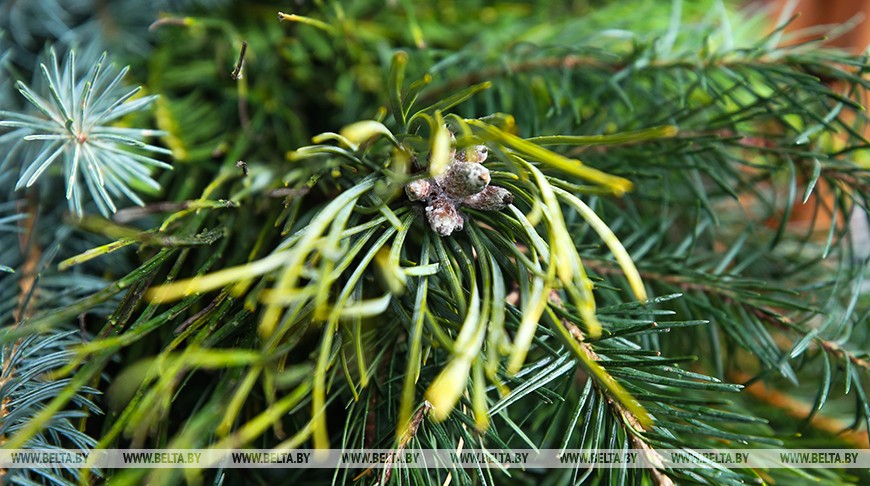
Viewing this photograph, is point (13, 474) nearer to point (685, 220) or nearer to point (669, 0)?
point (685, 220)

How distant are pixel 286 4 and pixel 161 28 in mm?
86

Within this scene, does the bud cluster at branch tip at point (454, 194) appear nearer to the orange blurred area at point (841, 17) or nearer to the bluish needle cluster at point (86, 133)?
the bluish needle cluster at point (86, 133)

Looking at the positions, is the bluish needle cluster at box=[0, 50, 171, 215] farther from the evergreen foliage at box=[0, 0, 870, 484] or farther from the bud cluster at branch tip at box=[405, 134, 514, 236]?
the bud cluster at branch tip at box=[405, 134, 514, 236]

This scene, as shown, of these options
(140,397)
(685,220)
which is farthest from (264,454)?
(685,220)

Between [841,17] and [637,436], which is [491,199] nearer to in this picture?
[637,436]

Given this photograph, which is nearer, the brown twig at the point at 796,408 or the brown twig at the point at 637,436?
the brown twig at the point at 637,436

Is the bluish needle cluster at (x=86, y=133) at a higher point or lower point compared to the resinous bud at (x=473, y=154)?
higher

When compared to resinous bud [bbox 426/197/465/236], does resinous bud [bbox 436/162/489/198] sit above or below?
above

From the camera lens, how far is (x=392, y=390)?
0.74 ft

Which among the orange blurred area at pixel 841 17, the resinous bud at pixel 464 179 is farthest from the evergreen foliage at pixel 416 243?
the orange blurred area at pixel 841 17

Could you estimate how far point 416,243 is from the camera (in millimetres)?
229

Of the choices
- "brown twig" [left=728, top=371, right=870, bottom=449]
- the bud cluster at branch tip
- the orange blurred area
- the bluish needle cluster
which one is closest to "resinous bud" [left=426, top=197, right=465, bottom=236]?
the bud cluster at branch tip

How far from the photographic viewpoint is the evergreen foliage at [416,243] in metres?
0.17

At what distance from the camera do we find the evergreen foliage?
6.6 inches
